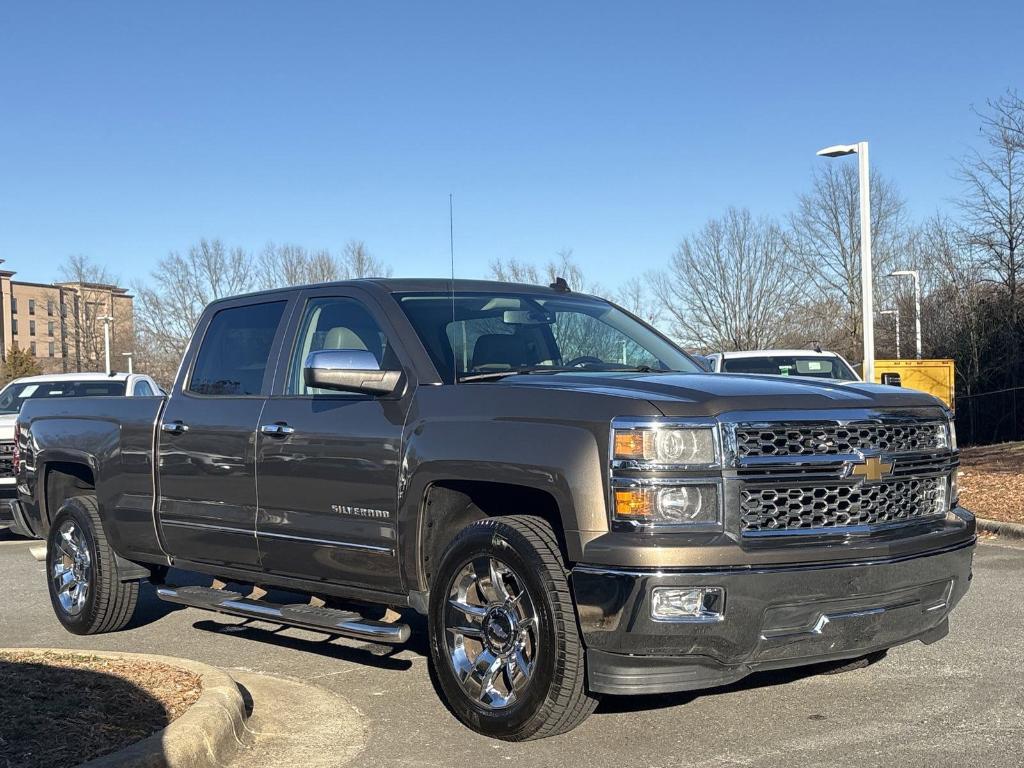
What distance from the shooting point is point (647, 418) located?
14.3ft

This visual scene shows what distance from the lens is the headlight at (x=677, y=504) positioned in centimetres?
430

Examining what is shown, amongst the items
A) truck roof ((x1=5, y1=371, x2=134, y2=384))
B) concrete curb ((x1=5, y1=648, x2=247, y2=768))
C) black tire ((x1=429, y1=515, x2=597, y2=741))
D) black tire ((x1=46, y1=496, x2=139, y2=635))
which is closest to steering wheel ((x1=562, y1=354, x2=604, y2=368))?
black tire ((x1=429, y1=515, x2=597, y2=741))

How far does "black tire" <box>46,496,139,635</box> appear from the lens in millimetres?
7199

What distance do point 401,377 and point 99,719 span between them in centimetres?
194

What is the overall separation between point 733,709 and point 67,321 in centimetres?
8646

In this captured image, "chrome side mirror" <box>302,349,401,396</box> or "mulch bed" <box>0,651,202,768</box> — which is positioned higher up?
"chrome side mirror" <box>302,349,401,396</box>

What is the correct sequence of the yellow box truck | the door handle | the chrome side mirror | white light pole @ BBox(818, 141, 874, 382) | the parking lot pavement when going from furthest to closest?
the yellow box truck < white light pole @ BBox(818, 141, 874, 382) < the door handle < the chrome side mirror < the parking lot pavement

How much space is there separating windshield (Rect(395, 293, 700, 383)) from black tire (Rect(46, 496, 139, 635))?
283 centimetres

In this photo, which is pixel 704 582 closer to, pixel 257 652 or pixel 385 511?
pixel 385 511

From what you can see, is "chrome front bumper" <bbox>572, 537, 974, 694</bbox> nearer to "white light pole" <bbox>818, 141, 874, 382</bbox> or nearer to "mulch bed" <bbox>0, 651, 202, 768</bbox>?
"mulch bed" <bbox>0, 651, 202, 768</bbox>

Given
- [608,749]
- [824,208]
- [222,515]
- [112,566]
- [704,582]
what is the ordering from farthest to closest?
[824,208] < [112,566] < [222,515] < [608,749] < [704,582]

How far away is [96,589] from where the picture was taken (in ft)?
23.7

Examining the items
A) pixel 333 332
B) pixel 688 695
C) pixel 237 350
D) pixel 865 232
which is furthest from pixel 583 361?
pixel 865 232

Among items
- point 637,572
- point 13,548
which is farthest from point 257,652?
point 13,548
